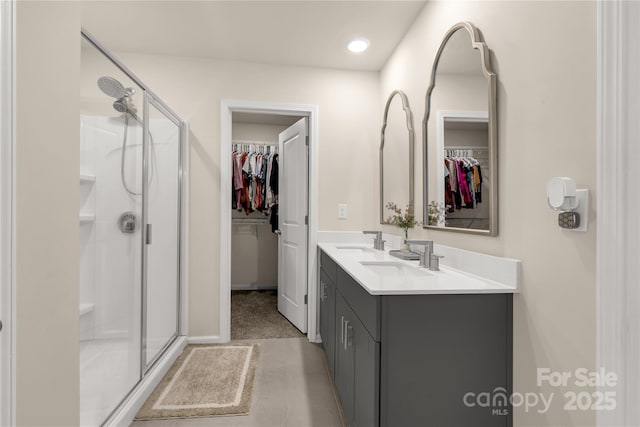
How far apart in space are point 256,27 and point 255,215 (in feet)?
8.86

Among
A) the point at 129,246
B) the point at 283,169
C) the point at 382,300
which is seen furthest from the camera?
the point at 283,169

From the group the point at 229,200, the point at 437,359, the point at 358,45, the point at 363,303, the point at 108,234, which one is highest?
the point at 358,45

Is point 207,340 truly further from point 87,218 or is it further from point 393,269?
point 393,269

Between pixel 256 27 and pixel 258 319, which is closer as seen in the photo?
pixel 256 27

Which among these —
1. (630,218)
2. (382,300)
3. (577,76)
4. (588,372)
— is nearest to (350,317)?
(382,300)

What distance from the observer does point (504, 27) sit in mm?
1324

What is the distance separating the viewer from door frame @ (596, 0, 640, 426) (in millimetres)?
830

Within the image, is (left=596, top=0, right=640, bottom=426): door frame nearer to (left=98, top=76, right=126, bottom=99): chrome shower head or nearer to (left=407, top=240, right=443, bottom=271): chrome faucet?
(left=407, top=240, right=443, bottom=271): chrome faucet

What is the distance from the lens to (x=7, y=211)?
88cm

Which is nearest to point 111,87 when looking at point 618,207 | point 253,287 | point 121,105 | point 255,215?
point 121,105

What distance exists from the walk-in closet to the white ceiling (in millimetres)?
1064

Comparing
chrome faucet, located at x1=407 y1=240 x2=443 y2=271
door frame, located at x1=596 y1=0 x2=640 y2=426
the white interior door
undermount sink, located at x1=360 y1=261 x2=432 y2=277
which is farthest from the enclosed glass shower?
door frame, located at x1=596 y1=0 x2=640 y2=426

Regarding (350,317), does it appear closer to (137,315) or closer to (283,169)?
(137,315)

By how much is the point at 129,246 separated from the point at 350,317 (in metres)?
1.36
